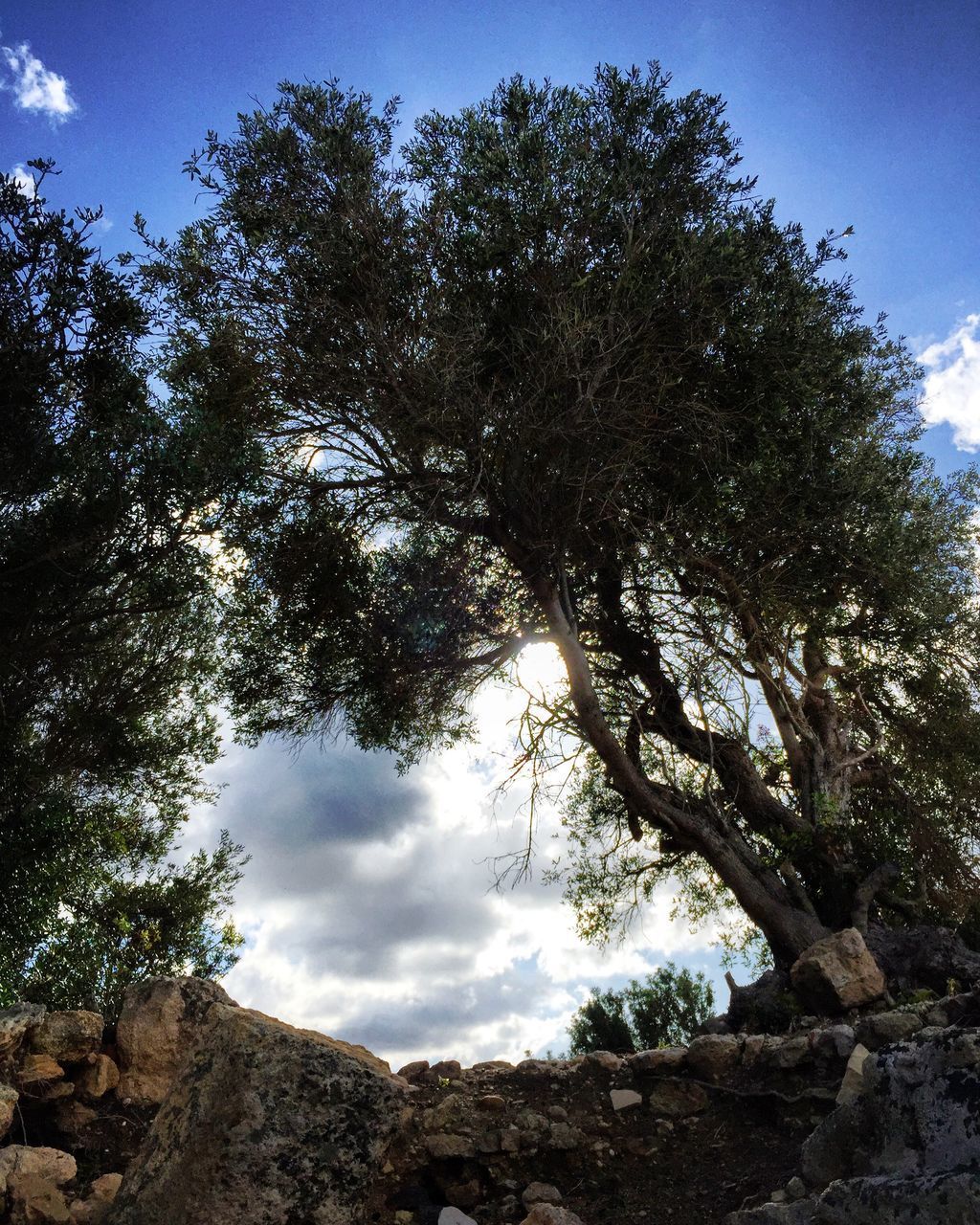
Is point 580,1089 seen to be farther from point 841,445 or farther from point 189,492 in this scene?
point 841,445

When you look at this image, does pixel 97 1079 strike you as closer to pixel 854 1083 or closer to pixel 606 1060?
pixel 606 1060

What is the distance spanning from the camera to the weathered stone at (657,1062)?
898 centimetres

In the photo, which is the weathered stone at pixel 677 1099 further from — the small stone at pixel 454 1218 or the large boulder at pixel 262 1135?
the large boulder at pixel 262 1135

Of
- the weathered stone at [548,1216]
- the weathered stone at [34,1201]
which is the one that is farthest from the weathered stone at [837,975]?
the weathered stone at [34,1201]

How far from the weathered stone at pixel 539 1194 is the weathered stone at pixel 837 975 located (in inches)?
190

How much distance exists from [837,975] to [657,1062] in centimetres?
273

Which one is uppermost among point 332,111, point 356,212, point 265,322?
point 332,111

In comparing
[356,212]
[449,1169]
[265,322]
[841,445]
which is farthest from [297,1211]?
[841,445]

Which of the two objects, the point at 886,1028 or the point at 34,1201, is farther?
the point at 886,1028

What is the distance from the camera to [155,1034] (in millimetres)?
7930

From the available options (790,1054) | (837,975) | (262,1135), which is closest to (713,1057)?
(790,1054)

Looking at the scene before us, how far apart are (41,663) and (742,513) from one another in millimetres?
10975

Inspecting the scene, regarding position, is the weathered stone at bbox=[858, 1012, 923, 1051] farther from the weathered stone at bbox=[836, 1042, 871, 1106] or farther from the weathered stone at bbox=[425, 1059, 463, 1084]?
the weathered stone at bbox=[425, 1059, 463, 1084]

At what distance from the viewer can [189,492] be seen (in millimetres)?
11297
